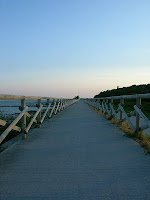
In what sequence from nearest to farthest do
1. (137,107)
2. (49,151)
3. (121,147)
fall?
1. (49,151)
2. (121,147)
3. (137,107)

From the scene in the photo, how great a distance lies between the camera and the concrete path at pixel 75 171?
105 inches

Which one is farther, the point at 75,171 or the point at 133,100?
the point at 133,100

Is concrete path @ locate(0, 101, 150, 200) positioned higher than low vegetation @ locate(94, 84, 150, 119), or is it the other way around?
low vegetation @ locate(94, 84, 150, 119)

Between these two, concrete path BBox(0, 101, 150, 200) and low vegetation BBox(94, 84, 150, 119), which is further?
low vegetation BBox(94, 84, 150, 119)

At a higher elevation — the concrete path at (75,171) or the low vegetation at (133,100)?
the low vegetation at (133,100)

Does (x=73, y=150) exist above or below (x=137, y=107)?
below

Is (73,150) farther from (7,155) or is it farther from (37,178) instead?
(37,178)

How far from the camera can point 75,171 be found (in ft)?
11.3

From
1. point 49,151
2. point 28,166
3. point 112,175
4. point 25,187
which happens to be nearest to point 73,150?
point 49,151

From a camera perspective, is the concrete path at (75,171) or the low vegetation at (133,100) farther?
the low vegetation at (133,100)

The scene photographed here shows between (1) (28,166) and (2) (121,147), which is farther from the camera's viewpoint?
(2) (121,147)

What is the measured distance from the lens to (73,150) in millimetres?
4746

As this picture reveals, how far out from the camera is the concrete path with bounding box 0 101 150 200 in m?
2.68

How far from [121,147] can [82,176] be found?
2.05 metres
